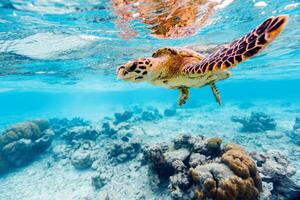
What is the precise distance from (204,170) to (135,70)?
150 inches

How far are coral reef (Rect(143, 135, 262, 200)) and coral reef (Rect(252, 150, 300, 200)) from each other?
0.57 meters

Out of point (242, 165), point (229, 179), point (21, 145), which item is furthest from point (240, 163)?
point (21, 145)

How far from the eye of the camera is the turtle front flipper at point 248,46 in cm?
241

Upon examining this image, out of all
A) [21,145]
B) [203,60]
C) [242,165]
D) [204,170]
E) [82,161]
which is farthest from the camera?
[21,145]

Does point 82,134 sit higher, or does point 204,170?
point 204,170

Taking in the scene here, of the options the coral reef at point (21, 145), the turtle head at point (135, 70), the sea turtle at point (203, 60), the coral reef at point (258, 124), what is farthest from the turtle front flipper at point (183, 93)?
the coral reef at point (258, 124)

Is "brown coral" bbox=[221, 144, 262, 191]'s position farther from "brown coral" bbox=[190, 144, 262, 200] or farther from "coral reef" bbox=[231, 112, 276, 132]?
"coral reef" bbox=[231, 112, 276, 132]

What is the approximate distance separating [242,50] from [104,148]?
41.8ft

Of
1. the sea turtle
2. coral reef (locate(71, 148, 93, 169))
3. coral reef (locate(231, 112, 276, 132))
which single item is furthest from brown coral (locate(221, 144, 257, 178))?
coral reef (locate(231, 112, 276, 132))

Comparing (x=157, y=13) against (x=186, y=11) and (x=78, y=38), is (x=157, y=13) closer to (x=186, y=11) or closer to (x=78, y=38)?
(x=186, y=11)

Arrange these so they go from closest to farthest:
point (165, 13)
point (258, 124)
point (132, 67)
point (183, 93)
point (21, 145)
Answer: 1. point (132, 67)
2. point (183, 93)
3. point (165, 13)
4. point (21, 145)
5. point (258, 124)

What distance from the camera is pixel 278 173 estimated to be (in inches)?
242

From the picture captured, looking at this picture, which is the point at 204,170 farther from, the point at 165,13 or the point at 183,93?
the point at 165,13

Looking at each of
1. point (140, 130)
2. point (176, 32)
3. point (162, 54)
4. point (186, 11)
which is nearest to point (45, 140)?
point (140, 130)
